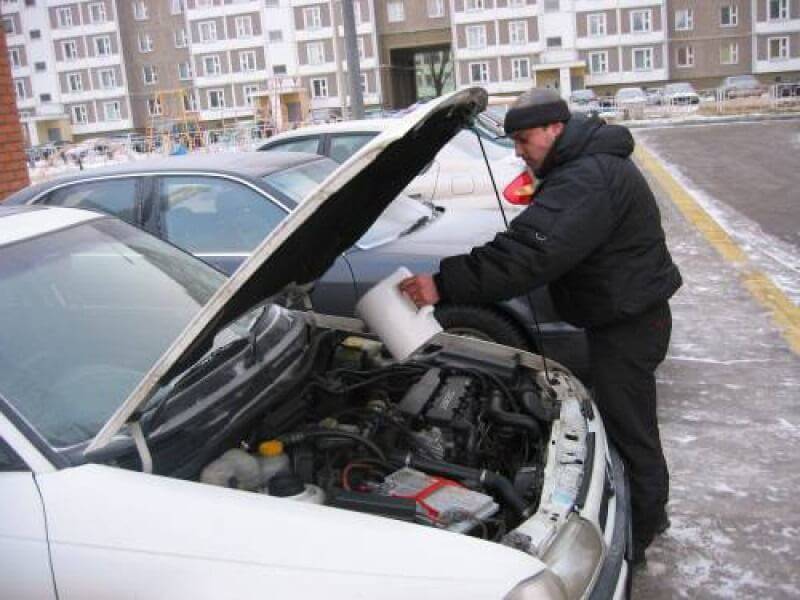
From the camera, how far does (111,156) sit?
1654 inches

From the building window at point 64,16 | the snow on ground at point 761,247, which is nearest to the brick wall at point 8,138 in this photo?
the snow on ground at point 761,247

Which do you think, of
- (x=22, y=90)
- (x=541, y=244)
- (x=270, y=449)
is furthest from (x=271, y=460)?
(x=22, y=90)

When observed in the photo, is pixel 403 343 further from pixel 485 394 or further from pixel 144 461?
pixel 144 461

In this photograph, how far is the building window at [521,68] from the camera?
59.8 meters

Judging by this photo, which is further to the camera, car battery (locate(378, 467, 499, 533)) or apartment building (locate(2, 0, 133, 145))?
apartment building (locate(2, 0, 133, 145))

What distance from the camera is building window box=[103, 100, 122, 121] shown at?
228 ft

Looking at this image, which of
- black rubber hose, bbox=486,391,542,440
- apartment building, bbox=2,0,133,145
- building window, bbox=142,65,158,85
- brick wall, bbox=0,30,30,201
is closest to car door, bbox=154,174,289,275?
black rubber hose, bbox=486,391,542,440

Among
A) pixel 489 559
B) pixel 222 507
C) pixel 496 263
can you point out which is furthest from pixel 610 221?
pixel 222 507

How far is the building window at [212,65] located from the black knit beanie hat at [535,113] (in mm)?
66023

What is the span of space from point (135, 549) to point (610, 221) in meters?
1.93

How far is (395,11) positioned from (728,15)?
2367cm

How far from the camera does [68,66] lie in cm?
6950

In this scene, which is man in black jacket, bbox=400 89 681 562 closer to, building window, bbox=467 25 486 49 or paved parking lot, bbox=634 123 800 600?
paved parking lot, bbox=634 123 800 600

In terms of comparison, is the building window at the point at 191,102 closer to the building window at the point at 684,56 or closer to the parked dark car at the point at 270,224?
the building window at the point at 684,56
